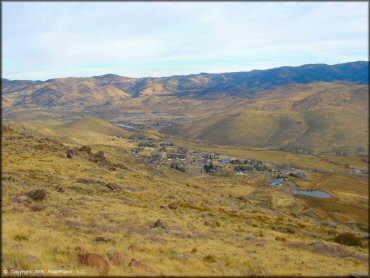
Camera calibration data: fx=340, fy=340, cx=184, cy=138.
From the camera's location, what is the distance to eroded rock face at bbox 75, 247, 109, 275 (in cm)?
1104

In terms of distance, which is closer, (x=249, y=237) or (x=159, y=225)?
(x=159, y=225)

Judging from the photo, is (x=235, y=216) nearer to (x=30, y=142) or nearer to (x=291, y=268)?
(x=291, y=268)

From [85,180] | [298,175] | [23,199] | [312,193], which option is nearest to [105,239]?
[23,199]

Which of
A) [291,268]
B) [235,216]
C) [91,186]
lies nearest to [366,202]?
[235,216]

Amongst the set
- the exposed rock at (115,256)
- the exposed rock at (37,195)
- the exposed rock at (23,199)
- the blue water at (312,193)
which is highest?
the exposed rock at (115,256)

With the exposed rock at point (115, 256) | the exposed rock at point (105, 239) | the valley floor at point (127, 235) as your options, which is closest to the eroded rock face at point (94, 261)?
the valley floor at point (127, 235)

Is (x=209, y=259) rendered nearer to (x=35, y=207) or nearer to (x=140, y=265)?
(x=140, y=265)

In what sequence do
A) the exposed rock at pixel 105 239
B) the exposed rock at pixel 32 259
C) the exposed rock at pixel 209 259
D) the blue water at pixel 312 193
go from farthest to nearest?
the blue water at pixel 312 193 < the exposed rock at pixel 105 239 < the exposed rock at pixel 209 259 < the exposed rock at pixel 32 259

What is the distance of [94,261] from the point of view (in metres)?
11.5

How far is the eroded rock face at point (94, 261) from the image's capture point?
11.0m

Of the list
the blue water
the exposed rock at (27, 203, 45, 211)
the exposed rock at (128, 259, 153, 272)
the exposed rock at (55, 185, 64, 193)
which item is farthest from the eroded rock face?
the blue water

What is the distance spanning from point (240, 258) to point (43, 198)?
16.5 m

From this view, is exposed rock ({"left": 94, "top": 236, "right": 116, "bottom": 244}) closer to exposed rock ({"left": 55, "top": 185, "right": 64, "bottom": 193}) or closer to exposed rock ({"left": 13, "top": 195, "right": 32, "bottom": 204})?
exposed rock ({"left": 13, "top": 195, "right": 32, "bottom": 204})

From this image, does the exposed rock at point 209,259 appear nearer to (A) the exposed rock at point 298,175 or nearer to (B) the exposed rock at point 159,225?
(B) the exposed rock at point 159,225
